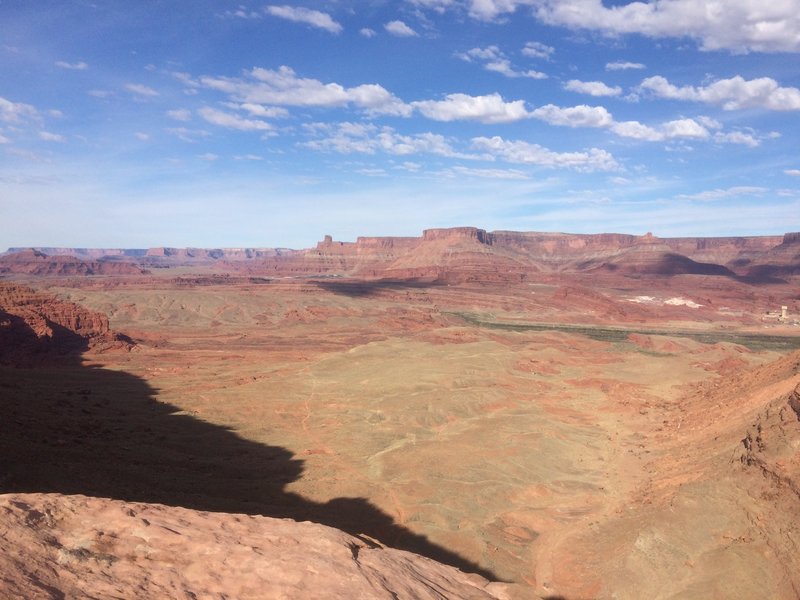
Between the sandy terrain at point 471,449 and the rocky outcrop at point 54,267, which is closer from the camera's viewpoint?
the sandy terrain at point 471,449

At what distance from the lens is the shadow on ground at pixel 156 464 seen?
1748 centimetres

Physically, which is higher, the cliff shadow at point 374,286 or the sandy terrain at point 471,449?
the cliff shadow at point 374,286

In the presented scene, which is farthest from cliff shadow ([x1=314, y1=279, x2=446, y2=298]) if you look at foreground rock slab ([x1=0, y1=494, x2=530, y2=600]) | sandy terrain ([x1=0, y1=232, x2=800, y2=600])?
foreground rock slab ([x1=0, y1=494, x2=530, y2=600])

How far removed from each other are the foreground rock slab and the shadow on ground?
7.66m

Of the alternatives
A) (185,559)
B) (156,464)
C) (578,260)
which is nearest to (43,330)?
(156,464)

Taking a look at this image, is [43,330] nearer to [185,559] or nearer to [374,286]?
[185,559]

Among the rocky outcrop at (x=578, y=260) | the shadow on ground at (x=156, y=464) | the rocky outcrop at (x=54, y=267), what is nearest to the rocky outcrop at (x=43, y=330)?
the shadow on ground at (x=156, y=464)

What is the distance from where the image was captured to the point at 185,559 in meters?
8.54

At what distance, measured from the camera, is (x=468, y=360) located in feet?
176

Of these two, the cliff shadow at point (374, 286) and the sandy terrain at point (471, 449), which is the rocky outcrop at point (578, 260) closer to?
the cliff shadow at point (374, 286)

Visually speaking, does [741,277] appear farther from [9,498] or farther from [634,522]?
[9,498]

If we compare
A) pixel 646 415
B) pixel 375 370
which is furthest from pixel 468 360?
pixel 646 415

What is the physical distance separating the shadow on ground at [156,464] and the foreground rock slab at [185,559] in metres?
7.66

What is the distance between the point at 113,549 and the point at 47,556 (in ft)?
3.17
